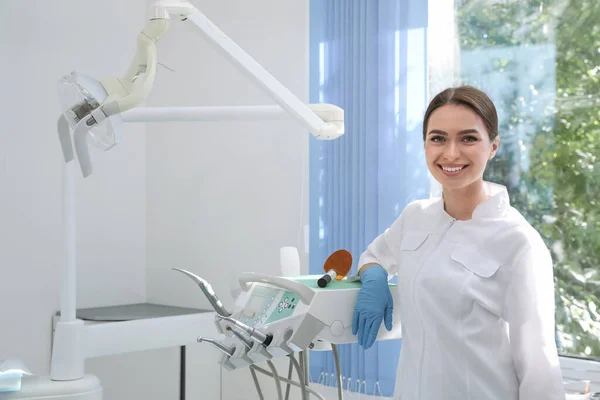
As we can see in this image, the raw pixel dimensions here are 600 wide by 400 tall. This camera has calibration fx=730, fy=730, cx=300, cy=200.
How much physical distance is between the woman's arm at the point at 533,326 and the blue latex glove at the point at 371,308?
29 cm

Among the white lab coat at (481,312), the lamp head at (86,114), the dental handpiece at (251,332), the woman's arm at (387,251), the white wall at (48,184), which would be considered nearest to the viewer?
the lamp head at (86,114)

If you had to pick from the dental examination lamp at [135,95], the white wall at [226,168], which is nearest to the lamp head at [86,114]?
the dental examination lamp at [135,95]

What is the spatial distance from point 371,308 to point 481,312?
0.25 metres

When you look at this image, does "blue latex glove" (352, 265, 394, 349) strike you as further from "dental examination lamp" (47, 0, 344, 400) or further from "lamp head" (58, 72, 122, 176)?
"lamp head" (58, 72, 122, 176)

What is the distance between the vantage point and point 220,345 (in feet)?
5.52

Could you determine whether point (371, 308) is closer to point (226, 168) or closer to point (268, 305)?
point (268, 305)

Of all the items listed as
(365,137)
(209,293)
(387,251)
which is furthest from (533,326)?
(365,137)

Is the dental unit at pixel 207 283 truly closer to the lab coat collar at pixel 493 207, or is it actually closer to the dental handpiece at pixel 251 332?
the dental handpiece at pixel 251 332

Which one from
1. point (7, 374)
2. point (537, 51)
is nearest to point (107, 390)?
point (7, 374)

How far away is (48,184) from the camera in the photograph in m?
3.03

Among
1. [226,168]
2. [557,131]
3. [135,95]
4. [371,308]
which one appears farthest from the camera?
[226,168]

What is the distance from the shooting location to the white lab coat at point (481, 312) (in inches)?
58.4

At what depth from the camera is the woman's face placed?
5.40ft

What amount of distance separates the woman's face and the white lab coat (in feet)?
0.27
